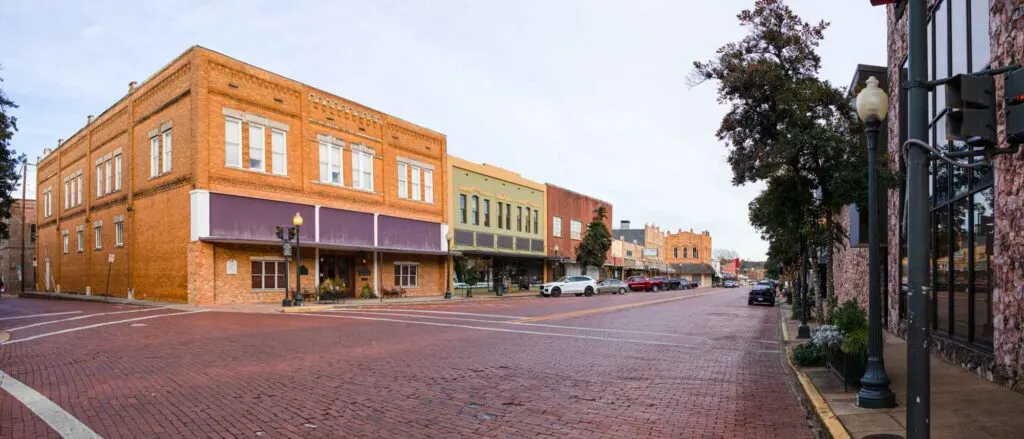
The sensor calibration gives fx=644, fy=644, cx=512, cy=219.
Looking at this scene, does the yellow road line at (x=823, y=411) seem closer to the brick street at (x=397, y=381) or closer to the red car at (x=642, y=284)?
the brick street at (x=397, y=381)

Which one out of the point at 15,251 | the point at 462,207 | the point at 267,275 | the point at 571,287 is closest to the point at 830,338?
the point at 267,275

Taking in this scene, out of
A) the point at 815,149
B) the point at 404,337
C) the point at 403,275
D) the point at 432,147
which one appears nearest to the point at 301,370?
the point at 404,337

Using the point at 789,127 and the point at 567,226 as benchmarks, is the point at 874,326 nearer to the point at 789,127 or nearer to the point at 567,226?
the point at 789,127

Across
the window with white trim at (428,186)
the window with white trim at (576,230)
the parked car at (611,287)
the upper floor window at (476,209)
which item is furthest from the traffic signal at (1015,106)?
the window with white trim at (576,230)

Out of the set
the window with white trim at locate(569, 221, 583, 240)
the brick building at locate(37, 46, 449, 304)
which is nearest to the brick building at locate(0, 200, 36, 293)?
the brick building at locate(37, 46, 449, 304)

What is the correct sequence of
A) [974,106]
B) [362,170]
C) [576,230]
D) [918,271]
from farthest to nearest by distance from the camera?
[576,230]
[362,170]
[918,271]
[974,106]

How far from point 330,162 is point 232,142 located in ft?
18.4

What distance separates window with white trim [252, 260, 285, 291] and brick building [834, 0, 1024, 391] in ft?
80.9

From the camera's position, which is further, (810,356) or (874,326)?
(810,356)

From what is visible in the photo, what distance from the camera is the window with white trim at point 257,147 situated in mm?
28828

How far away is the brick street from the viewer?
6.80m

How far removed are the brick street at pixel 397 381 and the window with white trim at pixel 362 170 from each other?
1774cm

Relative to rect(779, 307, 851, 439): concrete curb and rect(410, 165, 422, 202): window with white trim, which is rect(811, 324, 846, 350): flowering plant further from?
rect(410, 165, 422, 202): window with white trim

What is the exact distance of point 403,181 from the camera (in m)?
38.0
